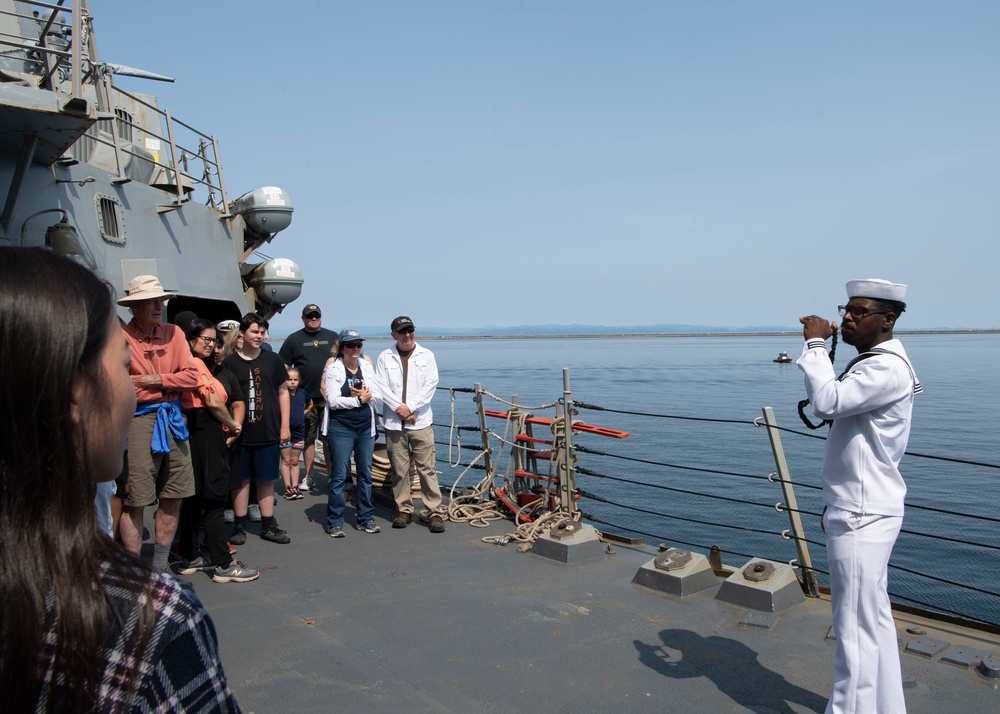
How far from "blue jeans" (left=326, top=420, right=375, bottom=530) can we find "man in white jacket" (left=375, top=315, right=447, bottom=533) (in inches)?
9.1

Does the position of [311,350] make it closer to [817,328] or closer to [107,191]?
[107,191]

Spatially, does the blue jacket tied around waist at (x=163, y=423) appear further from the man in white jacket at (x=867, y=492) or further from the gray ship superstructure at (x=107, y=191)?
the man in white jacket at (x=867, y=492)

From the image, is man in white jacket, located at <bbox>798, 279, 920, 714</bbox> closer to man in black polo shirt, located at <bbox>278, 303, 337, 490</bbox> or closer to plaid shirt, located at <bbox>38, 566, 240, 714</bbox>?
plaid shirt, located at <bbox>38, 566, 240, 714</bbox>

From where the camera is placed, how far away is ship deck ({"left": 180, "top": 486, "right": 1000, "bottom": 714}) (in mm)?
3395

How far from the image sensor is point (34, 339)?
84 centimetres

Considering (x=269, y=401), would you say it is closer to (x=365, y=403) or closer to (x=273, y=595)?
(x=365, y=403)

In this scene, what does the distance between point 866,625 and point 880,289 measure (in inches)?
53.2

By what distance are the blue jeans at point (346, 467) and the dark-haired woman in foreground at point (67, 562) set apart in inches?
216

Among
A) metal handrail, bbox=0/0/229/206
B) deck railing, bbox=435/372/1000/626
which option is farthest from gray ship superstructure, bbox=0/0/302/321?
deck railing, bbox=435/372/1000/626

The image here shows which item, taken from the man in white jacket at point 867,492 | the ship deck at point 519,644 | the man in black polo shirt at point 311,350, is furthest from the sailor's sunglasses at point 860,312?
the man in black polo shirt at point 311,350

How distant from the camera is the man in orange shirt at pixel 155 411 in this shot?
14.1 feet

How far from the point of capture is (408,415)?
21.1ft

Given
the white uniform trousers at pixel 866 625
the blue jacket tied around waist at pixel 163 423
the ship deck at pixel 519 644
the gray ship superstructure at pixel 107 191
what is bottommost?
the ship deck at pixel 519 644

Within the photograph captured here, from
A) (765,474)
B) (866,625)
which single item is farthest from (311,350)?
(765,474)
